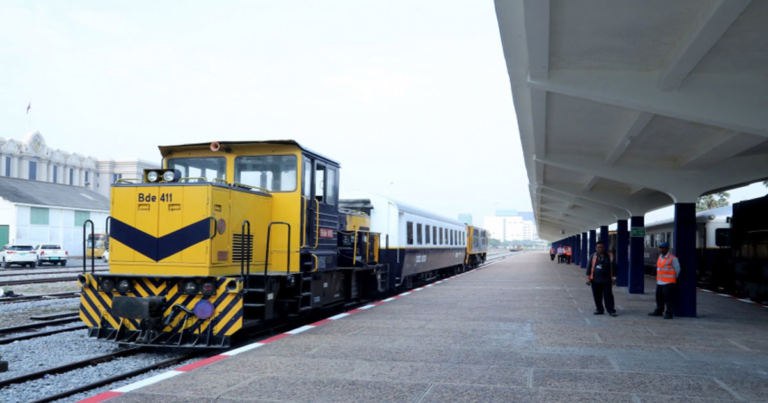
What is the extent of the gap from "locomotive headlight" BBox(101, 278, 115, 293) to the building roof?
38426mm

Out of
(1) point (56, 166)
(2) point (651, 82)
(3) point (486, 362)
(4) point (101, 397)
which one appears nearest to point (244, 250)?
(4) point (101, 397)

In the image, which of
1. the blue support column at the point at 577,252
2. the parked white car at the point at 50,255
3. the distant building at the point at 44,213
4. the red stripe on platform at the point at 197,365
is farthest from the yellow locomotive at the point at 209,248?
the blue support column at the point at 577,252

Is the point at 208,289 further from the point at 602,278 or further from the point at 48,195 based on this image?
the point at 48,195

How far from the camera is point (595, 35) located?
7.27m

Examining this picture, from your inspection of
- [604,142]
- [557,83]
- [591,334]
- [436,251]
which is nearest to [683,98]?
[557,83]

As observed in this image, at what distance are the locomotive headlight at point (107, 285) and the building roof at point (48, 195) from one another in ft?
126

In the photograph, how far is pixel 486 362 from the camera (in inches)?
278

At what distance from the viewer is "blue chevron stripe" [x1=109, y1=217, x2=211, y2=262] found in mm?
7988

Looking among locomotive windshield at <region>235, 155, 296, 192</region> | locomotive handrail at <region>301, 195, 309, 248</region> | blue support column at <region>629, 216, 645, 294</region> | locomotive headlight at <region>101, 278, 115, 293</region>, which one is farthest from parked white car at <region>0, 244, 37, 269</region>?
blue support column at <region>629, 216, 645, 294</region>

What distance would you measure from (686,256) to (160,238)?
A: 10.3 meters

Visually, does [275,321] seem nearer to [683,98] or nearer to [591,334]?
[591,334]

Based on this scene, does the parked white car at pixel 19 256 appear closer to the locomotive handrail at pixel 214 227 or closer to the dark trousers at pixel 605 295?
the locomotive handrail at pixel 214 227

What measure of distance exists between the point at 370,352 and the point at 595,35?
477cm

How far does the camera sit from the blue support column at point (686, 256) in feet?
40.2
